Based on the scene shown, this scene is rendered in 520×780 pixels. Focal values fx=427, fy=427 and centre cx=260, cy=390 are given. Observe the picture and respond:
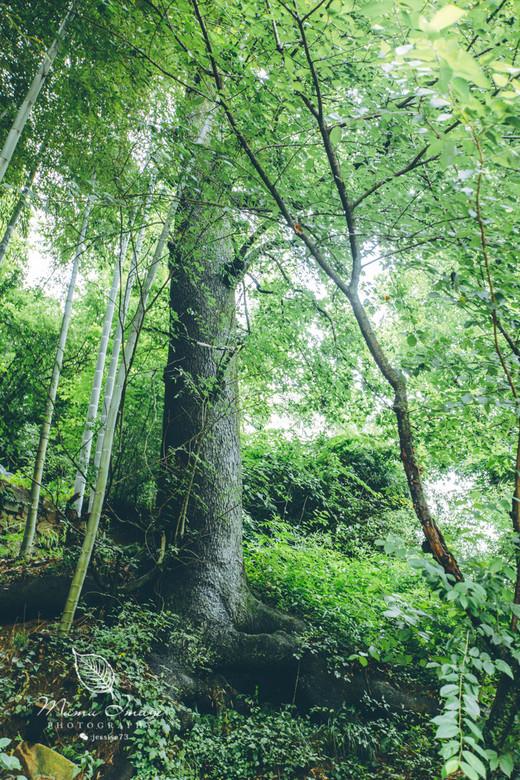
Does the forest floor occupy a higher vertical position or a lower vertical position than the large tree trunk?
lower

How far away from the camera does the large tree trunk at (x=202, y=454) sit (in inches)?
119

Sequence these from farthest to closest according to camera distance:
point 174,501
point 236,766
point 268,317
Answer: point 268,317
point 174,501
point 236,766

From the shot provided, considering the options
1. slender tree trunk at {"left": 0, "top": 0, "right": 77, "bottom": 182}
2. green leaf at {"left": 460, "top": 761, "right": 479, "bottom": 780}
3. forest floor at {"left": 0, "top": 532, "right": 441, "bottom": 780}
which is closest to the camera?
green leaf at {"left": 460, "top": 761, "right": 479, "bottom": 780}

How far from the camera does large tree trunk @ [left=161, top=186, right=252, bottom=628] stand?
9.94 ft

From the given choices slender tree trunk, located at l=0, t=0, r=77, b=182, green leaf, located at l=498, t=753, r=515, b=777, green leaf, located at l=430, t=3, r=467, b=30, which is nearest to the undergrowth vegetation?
Answer: green leaf, located at l=498, t=753, r=515, b=777

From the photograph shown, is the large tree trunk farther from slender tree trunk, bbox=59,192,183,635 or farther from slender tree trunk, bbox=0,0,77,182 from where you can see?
slender tree trunk, bbox=0,0,77,182

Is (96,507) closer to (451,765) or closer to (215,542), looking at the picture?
(215,542)

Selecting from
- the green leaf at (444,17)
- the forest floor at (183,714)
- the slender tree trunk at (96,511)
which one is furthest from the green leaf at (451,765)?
the slender tree trunk at (96,511)

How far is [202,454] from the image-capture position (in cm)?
335

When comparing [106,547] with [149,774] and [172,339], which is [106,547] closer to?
[149,774]

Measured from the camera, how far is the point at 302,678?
9.86ft

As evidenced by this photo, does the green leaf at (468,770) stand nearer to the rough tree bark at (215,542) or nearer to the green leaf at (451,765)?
the green leaf at (451,765)

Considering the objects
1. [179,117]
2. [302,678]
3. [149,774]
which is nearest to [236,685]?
[302,678]

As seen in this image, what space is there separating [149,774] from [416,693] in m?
1.93
